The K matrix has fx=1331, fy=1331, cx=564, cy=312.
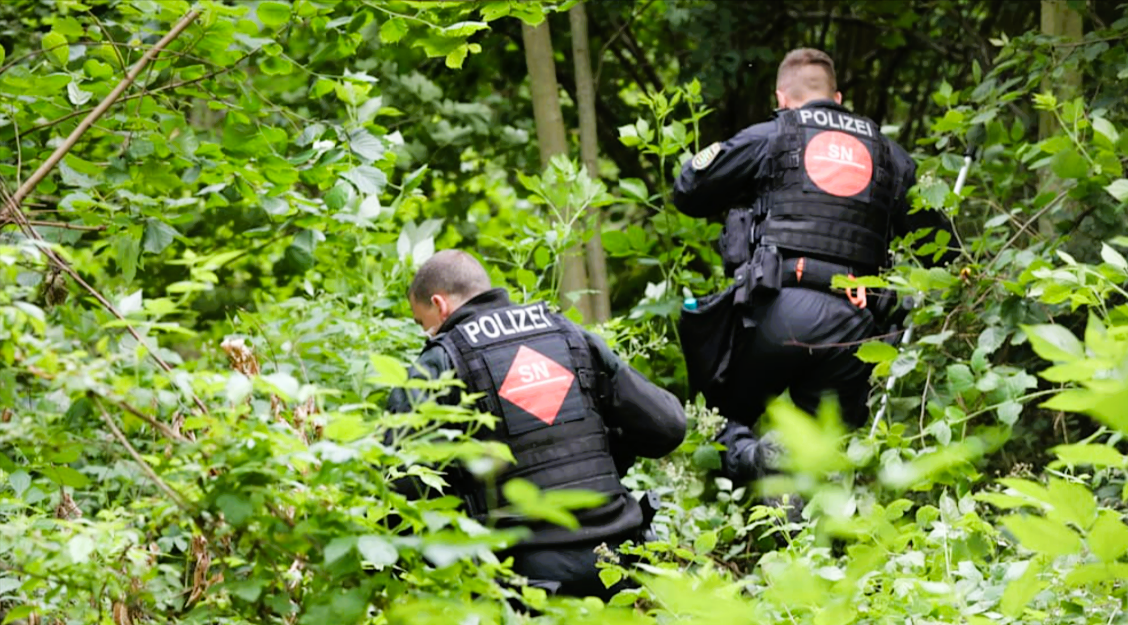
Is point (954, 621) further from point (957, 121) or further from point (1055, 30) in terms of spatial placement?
point (1055, 30)

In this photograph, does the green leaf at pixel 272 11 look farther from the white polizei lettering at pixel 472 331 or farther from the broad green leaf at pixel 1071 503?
the broad green leaf at pixel 1071 503

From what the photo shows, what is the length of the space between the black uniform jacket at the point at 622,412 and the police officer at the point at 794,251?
73 centimetres

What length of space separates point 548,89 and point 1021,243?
2.08 metres

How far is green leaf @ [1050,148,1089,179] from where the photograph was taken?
426 centimetres

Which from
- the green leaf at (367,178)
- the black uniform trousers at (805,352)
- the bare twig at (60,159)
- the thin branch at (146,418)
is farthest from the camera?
the black uniform trousers at (805,352)

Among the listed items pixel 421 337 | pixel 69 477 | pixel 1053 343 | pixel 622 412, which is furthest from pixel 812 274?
pixel 1053 343

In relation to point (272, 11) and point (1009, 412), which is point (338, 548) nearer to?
point (272, 11)

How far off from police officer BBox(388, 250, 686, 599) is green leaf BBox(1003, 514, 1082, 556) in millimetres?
2378

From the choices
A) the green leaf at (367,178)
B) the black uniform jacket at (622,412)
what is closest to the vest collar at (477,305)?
the black uniform jacket at (622,412)

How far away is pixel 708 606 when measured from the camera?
137 cm

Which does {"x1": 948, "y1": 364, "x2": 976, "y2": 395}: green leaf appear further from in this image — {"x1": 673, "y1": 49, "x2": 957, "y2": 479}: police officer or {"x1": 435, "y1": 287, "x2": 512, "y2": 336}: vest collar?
{"x1": 435, "y1": 287, "x2": 512, "y2": 336}: vest collar

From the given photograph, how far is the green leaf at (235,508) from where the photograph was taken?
187 cm

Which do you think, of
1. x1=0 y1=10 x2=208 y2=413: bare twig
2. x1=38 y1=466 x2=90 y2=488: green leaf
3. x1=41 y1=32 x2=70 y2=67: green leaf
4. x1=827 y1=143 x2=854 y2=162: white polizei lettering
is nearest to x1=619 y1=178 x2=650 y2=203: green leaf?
x1=827 y1=143 x2=854 y2=162: white polizei lettering

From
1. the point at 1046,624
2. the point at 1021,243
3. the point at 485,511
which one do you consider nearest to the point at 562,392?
the point at 485,511
